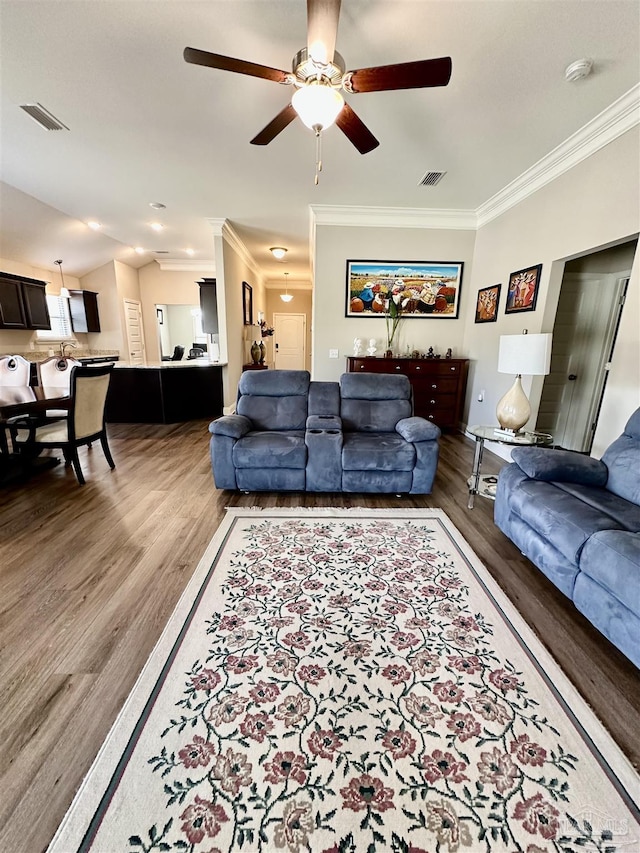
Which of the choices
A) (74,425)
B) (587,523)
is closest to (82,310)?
(74,425)

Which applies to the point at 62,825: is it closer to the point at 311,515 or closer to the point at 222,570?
the point at 222,570

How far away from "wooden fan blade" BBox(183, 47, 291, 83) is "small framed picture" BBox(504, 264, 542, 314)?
2909mm

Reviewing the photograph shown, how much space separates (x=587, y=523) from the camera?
158 cm

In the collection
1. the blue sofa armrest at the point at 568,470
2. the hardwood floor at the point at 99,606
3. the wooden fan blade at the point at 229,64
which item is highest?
the wooden fan blade at the point at 229,64

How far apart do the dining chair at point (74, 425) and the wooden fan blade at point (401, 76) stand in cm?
278

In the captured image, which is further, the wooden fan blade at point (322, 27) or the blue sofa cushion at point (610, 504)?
the blue sofa cushion at point (610, 504)

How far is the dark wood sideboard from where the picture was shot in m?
4.53

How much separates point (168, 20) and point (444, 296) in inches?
156

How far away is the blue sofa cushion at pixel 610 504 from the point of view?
165 centimetres

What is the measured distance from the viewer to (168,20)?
183 cm

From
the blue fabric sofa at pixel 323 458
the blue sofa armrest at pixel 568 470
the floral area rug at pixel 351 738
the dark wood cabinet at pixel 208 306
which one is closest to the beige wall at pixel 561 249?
the blue sofa armrest at pixel 568 470

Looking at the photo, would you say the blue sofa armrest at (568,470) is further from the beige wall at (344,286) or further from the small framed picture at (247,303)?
the small framed picture at (247,303)

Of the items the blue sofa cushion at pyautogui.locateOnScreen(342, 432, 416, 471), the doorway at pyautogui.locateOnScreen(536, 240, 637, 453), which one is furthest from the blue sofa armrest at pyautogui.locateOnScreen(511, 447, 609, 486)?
the doorway at pyautogui.locateOnScreen(536, 240, 637, 453)

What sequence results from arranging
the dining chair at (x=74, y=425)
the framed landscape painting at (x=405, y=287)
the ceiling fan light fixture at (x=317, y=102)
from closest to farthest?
1. the ceiling fan light fixture at (x=317, y=102)
2. the dining chair at (x=74, y=425)
3. the framed landscape painting at (x=405, y=287)
